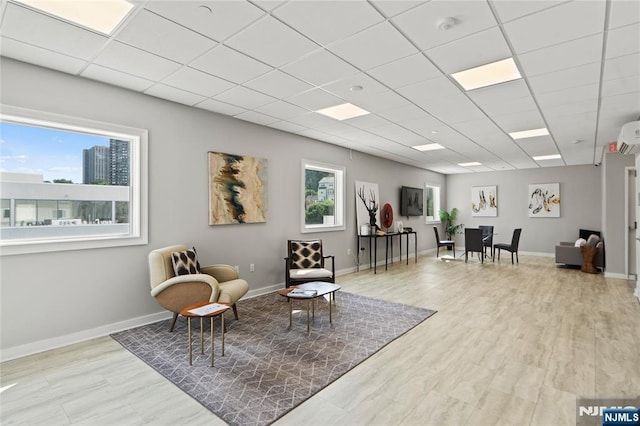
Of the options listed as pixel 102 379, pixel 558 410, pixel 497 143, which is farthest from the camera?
pixel 497 143

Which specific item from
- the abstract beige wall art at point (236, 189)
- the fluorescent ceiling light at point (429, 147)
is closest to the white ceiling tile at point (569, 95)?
the fluorescent ceiling light at point (429, 147)

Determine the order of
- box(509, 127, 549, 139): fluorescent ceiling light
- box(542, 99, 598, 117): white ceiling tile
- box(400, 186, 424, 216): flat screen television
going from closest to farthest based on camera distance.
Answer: box(542, 99, 598, 117): white ceiling tile
box(509, 127, 549, 139): fluorescent ceiling light
box(400, 186, 424, 216): flat screen television

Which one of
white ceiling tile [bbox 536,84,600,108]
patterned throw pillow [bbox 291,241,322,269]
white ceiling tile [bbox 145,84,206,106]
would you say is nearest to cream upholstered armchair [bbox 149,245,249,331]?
patterned throw pillow [bbox 291,241,322,269]

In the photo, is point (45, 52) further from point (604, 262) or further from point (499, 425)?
point (604, 262)

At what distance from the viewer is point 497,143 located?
6.39 m

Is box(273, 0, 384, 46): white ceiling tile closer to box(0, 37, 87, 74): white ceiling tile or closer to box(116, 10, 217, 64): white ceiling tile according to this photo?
box(116, 10, 217, 64): white ceiling tile

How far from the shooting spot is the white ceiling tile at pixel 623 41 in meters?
2.40

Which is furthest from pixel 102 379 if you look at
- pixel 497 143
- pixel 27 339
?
pixel 497 143

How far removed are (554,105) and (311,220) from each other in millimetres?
4235

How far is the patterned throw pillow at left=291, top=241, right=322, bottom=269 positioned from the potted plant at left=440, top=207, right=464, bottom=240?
24.1 feet

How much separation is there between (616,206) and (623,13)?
570 centimetres

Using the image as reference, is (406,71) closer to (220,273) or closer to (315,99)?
(315,99)

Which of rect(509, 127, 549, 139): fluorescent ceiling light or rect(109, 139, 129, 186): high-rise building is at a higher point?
rect(509, 127, 549, 139): fluorescent ceiling light

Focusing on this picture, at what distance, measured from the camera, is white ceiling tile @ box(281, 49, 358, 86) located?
9.62ft
